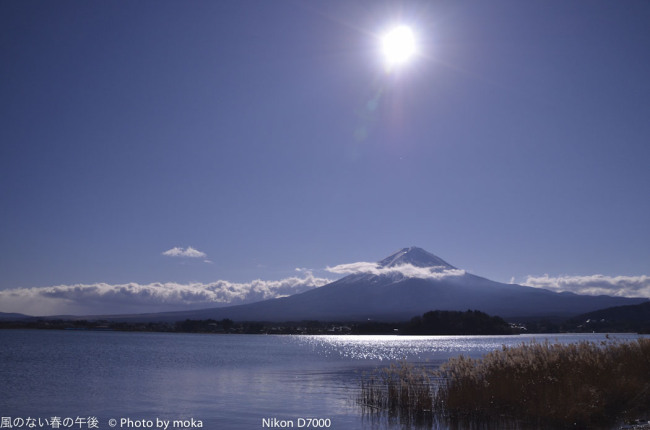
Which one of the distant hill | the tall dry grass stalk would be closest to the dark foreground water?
the tall dry grass stalk

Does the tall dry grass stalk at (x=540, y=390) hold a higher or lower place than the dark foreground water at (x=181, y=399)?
higher

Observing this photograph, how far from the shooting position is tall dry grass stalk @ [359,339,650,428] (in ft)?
53.0

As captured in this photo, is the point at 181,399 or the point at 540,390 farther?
the point at 181,399

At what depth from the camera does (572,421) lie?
1584cm

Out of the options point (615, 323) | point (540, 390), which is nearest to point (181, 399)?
point (540, 390)

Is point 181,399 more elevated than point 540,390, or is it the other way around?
point 540,390

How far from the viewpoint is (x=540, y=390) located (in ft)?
55.6

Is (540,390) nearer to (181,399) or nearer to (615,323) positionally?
(181,399)

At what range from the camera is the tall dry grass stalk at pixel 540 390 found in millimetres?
16156

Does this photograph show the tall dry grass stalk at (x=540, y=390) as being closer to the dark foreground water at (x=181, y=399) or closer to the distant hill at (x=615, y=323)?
the dark foreground water at (x=181, y=399)

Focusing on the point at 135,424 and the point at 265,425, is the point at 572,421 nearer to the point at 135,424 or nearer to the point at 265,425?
the point at 265,425

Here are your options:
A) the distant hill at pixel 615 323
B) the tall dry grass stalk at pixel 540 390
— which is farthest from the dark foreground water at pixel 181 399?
the distant hill at pixel 615 323

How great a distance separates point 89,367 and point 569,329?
168653mm

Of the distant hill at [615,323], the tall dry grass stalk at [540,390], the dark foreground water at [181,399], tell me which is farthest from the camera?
the distant hill at [615,323]
